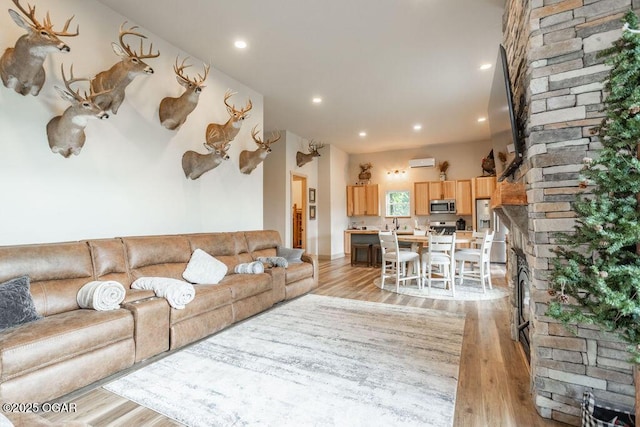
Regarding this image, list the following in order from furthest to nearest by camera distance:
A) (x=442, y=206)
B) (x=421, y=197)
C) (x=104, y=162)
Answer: (x=421, y=197) → (x=442, y=206) → (x=104, y=162)

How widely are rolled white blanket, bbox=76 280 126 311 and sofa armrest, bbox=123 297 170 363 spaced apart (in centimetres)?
9

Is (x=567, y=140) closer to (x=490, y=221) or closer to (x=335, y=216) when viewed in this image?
(x=490, y=221)

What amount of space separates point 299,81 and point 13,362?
176 inches

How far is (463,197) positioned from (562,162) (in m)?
6.94

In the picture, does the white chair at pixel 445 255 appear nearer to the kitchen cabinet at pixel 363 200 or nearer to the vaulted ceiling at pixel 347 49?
the vaulted ceiling at pixel 347 49

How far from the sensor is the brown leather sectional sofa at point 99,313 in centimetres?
179

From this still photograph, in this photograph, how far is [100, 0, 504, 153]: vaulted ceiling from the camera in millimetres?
3125

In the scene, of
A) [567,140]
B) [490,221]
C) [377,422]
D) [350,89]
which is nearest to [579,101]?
[567,140]

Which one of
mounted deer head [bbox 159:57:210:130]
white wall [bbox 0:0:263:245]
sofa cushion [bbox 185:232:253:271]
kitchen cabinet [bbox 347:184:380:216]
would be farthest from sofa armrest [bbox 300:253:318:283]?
kitchen cabinet [bbox 347:184:380:216]

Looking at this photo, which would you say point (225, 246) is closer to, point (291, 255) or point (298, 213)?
point (291, 255)

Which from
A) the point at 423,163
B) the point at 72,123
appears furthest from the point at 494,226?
the point at 72,123

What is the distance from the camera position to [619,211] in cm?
127

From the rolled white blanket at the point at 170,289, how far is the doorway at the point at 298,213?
4.64 meters

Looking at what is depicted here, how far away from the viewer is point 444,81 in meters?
4.80
